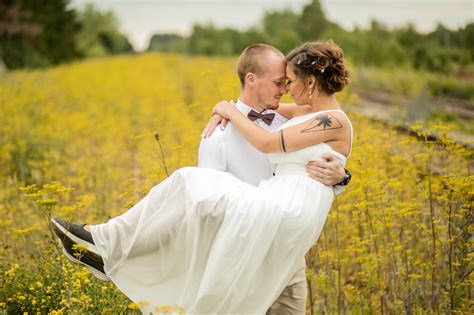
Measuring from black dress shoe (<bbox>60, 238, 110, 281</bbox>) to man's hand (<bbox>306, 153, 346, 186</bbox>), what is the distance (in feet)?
4.61

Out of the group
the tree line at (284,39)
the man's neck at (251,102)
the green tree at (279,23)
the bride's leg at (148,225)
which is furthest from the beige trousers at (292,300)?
the green tree at (279,23)

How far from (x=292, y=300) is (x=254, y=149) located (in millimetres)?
998

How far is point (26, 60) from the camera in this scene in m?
36.2

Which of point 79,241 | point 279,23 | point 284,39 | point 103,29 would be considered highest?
point 79,241

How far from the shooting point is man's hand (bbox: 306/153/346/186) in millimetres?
3385

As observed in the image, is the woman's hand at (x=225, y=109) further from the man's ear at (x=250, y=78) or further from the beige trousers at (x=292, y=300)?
the beige trousers at (x=292, y=300)

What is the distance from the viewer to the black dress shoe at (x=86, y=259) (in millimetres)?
3475

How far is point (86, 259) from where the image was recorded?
351 cm

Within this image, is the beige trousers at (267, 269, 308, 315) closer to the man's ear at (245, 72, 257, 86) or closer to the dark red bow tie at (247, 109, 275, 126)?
the dark red bow tie at (247, 109, 275, 126)

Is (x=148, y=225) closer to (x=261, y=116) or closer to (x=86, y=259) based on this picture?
(x=86, y=259)

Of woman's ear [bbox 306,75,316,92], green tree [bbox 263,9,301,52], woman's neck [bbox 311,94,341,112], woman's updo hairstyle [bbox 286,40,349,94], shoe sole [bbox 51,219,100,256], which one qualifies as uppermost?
woman's updo hairstyle [bbox 286,40,349,94]

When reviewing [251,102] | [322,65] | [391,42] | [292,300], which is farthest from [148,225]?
[391,42]

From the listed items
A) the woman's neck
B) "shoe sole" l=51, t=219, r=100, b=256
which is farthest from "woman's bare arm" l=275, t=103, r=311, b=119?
"shoe sole" l=51, t=219, r=100, b=256

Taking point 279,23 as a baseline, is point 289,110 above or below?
above
